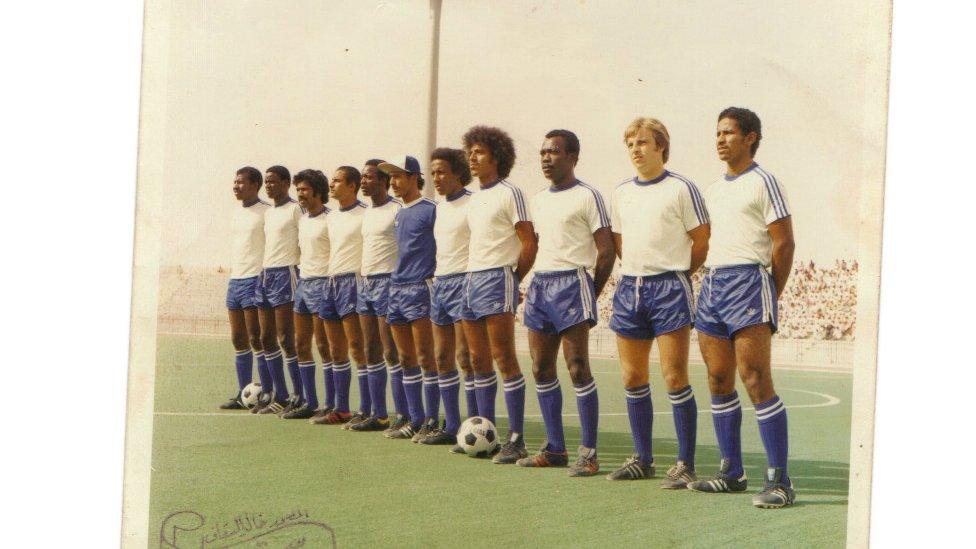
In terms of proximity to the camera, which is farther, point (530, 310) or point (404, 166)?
point (404, 166)

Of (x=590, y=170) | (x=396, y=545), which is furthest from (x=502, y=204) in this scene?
(x=396, y=545)

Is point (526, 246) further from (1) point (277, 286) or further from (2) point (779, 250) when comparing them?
(1) point (277, 286)

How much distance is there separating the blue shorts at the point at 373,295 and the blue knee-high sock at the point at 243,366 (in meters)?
0.84

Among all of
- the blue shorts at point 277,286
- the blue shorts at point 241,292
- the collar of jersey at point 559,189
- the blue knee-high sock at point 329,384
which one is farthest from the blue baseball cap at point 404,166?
the blue knee-high sock at point 329,384

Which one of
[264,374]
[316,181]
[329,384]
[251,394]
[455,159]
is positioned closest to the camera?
[455,159]

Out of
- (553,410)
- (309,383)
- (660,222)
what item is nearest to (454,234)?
(553,410)

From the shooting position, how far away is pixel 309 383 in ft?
24.1

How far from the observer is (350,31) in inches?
261

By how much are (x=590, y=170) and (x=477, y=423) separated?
1826 millimetres

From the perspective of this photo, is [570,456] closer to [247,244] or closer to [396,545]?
[396,545]

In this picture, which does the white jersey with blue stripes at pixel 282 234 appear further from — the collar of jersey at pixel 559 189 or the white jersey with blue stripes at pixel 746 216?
the white jersey with blue stripes at pixel 746 216

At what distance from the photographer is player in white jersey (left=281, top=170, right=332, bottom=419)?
7.10 meters

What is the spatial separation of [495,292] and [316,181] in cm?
156

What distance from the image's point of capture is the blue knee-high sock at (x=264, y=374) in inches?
280
